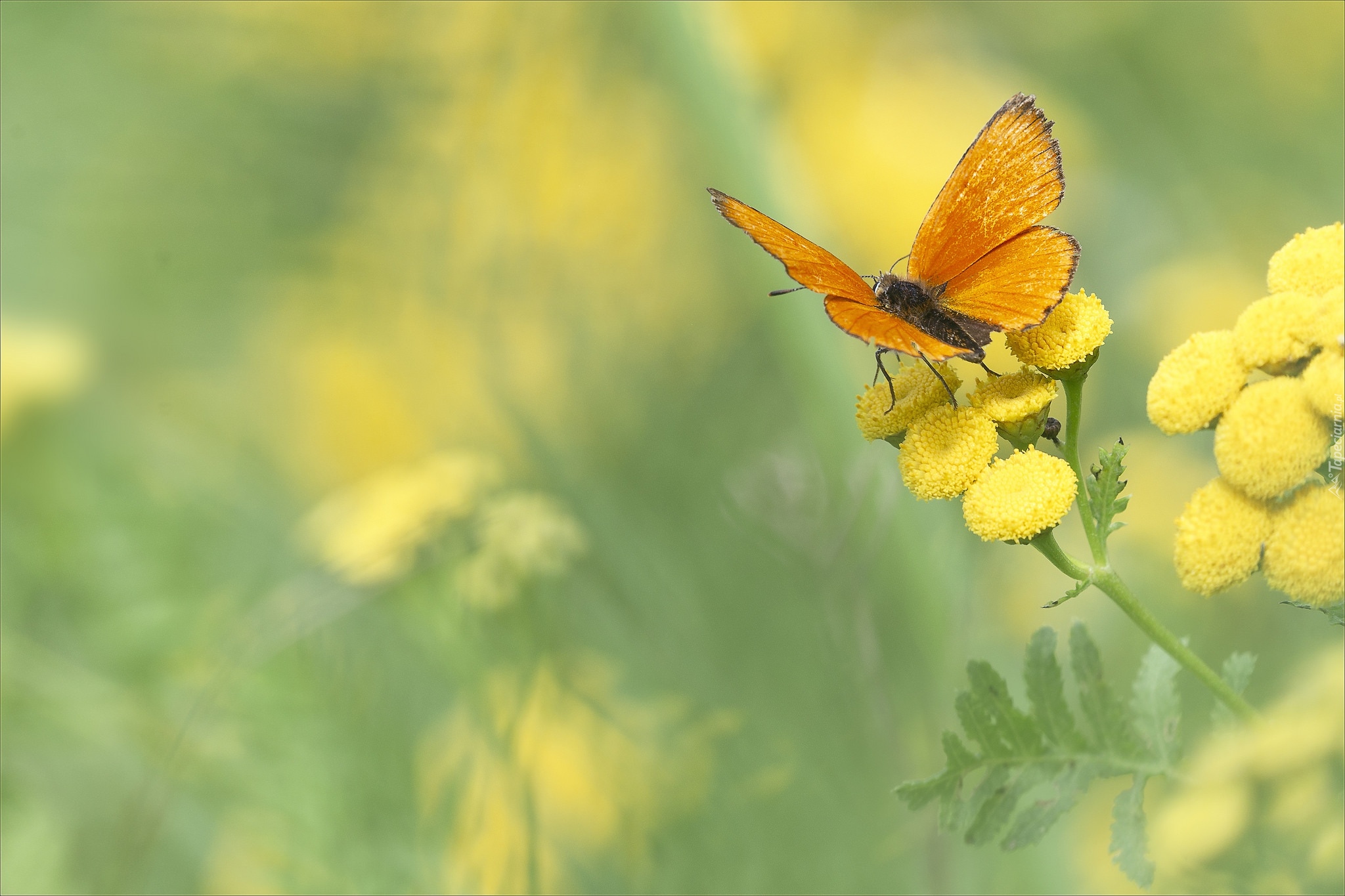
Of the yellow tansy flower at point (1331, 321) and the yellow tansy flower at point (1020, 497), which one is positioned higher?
the yellow tansy flower at point (1020, 497)

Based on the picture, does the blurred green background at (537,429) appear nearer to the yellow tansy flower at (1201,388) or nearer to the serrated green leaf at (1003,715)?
the serrated green leaf at (1003,715)

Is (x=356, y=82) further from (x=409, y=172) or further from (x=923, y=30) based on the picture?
(x=923, y=30)

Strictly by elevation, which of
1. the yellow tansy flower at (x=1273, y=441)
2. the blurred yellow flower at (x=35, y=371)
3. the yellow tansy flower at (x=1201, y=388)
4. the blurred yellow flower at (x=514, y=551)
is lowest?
the yellow tansy flower at (x=1273, y=441)

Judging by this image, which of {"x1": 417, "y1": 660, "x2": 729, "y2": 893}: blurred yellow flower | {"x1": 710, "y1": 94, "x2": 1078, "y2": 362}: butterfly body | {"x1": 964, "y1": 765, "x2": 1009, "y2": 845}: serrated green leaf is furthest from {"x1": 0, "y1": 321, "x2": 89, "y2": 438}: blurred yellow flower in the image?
{"x1": 964, "y1": 765, "x2": 1009, "y2": 845}: serrated green leaf

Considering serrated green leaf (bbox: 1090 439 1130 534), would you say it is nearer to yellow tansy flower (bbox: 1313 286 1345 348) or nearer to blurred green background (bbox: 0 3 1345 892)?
yellow tansy flower (bbox: 1313 286 1345 348)

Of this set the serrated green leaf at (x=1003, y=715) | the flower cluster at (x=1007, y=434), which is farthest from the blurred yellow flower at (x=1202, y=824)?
the flower cluster at (x=1007, y=434)

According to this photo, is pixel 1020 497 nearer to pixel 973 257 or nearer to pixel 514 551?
pixel 973 257
